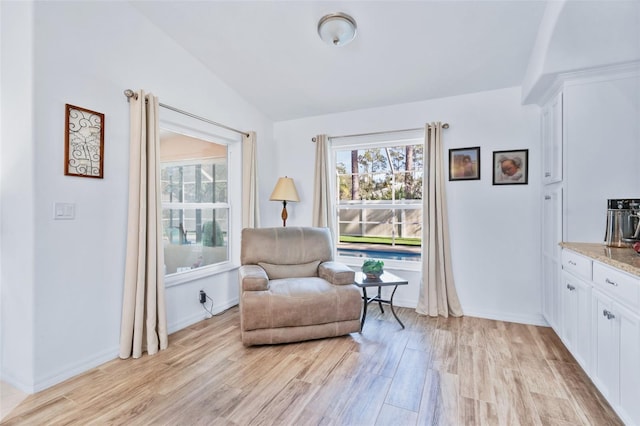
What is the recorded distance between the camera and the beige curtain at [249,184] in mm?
3531

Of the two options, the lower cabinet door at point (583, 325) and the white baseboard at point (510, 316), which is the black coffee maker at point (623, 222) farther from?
the white baseboard at point (510, 316)

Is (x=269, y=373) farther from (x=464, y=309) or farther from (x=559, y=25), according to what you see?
(x=559, y=25)

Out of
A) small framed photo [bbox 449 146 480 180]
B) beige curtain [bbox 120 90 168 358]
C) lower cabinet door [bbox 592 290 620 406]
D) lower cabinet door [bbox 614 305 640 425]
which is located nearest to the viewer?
lower cabinet door [bbox 614 305 640 425]

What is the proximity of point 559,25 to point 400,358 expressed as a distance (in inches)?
100

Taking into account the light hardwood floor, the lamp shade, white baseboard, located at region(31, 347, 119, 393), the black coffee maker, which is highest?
the lamp shade

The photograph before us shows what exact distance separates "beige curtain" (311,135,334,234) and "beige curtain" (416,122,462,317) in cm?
119

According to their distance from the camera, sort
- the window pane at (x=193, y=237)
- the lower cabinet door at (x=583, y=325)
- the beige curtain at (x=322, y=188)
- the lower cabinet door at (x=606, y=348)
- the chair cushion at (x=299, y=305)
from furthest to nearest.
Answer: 1. the beige curtain at (x=322, y=188)
2. the window pane at (x=193, y=237)
3. the chair cushion at (x=299, y=305)
4. the lower cabinet door at (x=583, y=325)
5. the lower cabinet door at (x=606, y=348)

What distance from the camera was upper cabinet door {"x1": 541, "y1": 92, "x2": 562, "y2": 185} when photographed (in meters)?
2.42

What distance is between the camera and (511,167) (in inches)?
117

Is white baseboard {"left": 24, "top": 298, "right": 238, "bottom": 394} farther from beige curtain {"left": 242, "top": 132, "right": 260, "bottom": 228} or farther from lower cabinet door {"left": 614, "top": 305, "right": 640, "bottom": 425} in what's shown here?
lower cabinet door {"left": 614, "top": 305, "right": 640, "bottom": 425}

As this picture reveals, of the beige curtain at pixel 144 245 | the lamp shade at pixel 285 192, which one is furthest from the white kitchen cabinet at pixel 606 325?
the beige curtain at pixel 144 245

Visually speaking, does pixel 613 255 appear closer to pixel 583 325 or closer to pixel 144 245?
pixel 583 325

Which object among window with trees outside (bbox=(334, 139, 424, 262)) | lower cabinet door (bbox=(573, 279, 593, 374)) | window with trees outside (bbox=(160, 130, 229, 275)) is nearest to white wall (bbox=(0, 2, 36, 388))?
window with trees outside (bbox=(160, 130, 229, 275))

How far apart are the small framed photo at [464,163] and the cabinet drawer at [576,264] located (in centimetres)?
114
